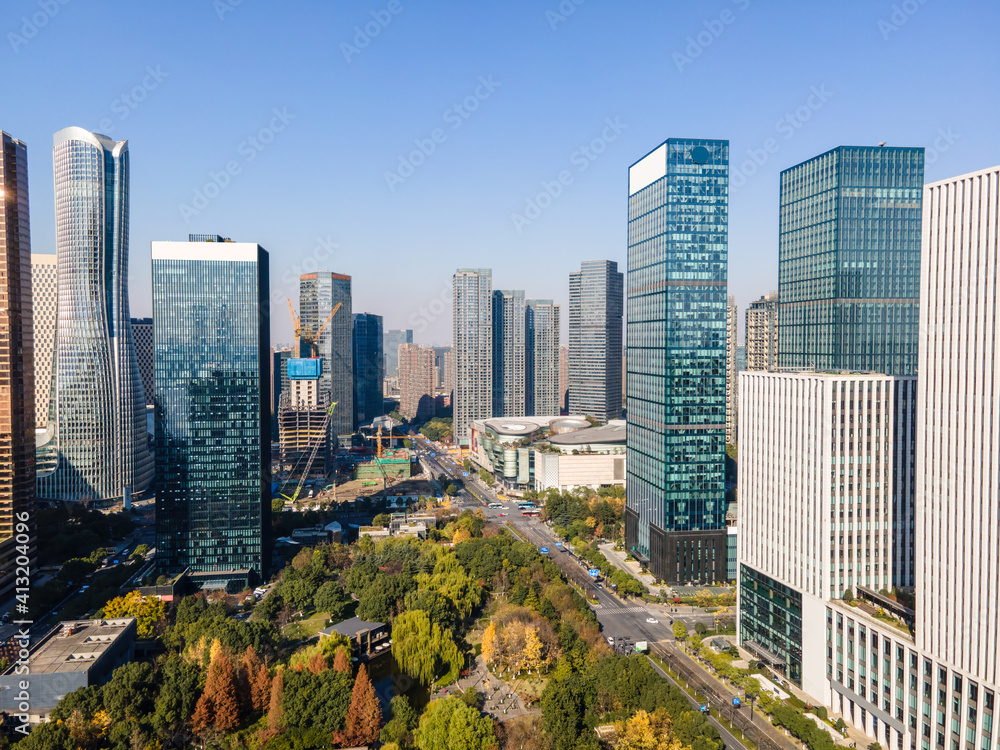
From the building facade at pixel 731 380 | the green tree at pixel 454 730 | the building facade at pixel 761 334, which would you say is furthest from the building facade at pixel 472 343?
the green tree at pixel 454 730

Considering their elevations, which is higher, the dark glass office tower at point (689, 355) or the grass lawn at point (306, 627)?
the dark glass office tower at point (689, 355)

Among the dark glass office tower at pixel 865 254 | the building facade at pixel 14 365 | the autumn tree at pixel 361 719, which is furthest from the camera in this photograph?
the dark glass office tower at pixel 865 254

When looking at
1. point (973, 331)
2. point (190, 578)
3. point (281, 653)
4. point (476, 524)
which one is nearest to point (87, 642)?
point (281, 653)

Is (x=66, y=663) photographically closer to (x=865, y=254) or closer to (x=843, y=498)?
(x=843, y=498)

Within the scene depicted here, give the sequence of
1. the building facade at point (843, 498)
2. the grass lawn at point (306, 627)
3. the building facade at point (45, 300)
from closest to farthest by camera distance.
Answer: the building facade at point (843, 498), the grass lawn at point (306, 627), the building facade at point (45, 300)

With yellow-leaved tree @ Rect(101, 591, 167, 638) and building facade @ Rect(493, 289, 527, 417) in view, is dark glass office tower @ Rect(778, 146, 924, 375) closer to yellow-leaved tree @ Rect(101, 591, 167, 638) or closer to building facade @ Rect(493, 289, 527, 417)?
yellow-leaved tree @ Rect(101, 591, 167, 638)

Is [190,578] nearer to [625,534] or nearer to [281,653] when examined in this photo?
Result: [281,653]

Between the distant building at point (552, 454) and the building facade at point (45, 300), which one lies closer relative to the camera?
the distant building at point (552, 454)

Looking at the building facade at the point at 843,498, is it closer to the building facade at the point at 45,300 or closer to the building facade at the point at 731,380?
the building facade at the point at 731,380
